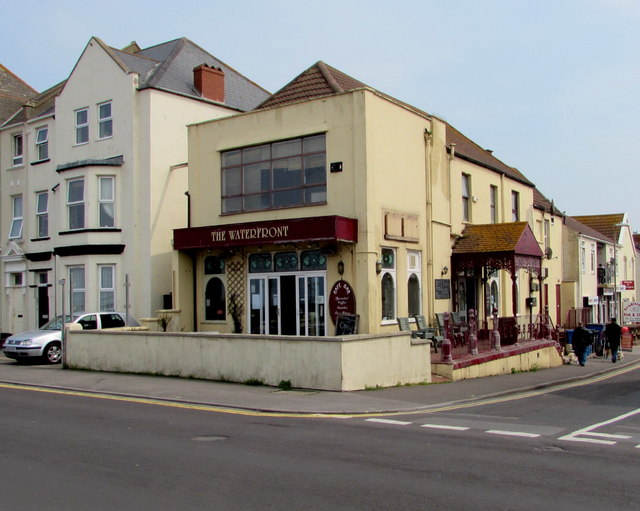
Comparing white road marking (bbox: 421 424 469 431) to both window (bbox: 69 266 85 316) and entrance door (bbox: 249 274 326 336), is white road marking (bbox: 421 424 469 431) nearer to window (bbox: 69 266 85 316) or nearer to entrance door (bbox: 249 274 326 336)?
entrance door (bbox: 249 274 326 336)

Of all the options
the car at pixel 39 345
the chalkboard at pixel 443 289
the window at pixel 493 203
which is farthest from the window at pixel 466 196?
the car at pixel 39 345

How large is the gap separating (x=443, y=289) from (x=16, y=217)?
19486 millimetres

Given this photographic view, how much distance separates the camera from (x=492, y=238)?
23.5 metres

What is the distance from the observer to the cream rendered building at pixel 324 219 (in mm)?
19484

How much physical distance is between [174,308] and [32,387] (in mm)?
7030

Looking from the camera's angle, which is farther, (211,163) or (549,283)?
(549,283)

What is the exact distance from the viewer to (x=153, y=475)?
24.6 feet

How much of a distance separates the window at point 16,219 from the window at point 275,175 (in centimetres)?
1308

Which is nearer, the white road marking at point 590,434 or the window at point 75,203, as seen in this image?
the white road marking at point 590,434

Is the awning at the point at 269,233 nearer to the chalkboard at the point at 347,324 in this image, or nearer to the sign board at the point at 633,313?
the chalkboard at the point at 347,324

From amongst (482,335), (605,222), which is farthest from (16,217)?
(605,222)

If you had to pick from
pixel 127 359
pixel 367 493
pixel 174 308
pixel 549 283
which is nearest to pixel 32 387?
pixel 127 359

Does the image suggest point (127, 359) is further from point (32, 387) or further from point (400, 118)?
point (400, 118)

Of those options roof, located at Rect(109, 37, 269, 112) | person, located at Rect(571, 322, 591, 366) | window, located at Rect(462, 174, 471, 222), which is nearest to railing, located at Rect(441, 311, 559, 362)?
person, located at Rect(571, 322, 591, 366)
